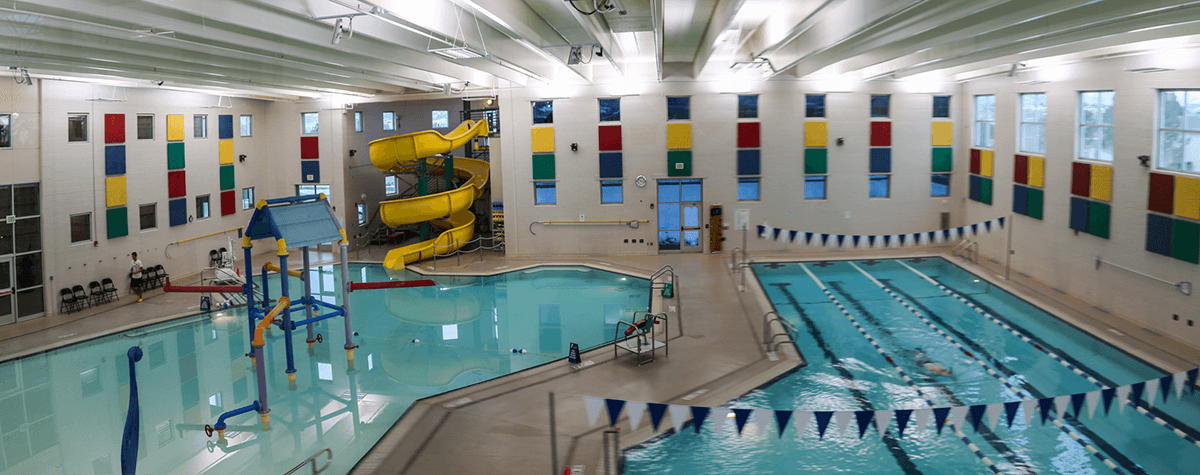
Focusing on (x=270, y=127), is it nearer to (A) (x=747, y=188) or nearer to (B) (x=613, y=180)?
(B) (x=613, y=180)

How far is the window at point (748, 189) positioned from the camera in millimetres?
20016

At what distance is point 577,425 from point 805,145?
13219 mm

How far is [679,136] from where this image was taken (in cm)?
1975

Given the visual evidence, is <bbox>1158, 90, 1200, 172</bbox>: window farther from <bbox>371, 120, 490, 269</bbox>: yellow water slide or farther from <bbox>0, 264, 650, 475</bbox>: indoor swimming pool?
<bbox>371, 120, 490, 269</bbox>: yellow water slide

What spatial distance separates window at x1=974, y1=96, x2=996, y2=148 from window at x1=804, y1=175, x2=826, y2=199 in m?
3.89

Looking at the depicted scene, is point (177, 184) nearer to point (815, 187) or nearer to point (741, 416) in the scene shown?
point (741, 416)

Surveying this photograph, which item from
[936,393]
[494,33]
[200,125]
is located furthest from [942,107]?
[200,125]

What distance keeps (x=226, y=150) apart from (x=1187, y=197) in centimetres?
1782

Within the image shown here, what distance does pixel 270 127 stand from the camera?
1916cm

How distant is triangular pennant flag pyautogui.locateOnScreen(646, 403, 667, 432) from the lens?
7352 mm

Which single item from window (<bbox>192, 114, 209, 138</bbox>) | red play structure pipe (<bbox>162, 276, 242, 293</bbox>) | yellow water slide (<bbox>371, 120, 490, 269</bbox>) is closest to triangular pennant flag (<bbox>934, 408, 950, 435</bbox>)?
red play structure pipe (<bbox>162, 276, 242, 293</bbox>)

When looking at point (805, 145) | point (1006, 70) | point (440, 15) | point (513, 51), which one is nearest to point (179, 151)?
point (513, 51)

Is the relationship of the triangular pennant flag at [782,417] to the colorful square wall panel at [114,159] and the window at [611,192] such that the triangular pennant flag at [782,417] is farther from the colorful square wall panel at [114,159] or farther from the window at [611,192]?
the window at [611,192]

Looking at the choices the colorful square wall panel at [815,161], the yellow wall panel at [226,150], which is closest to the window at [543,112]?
the colorful square wall panel at [815,161]
